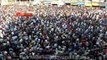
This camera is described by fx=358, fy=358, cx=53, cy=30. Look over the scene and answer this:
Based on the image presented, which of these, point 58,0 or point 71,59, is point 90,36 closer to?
point 71,59

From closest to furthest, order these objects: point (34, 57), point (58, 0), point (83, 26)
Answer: point (34, 57), point (83, 26), point (58, 0)

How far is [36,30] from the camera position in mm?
24781

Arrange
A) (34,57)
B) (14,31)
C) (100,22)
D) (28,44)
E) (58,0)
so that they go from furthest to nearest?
(58,0) → (100,22) → (14,31) → (28,44) → (34,57)

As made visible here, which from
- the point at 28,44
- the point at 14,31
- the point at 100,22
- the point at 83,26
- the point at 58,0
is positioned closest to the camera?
the point at 28,44

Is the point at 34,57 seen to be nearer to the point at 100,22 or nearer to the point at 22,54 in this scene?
the point at 22,54

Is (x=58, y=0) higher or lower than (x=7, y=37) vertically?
lower

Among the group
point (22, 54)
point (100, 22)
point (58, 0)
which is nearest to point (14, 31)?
point (22, 54)

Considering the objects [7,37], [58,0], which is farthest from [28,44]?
[58,0]

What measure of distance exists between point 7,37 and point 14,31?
1982 millimetres

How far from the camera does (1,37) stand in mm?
22234

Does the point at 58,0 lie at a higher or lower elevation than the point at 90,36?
lower

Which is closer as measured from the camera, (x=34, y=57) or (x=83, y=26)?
(x=34, y=57)

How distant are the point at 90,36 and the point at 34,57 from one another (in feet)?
18.8

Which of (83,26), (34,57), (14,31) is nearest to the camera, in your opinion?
(34,57)
